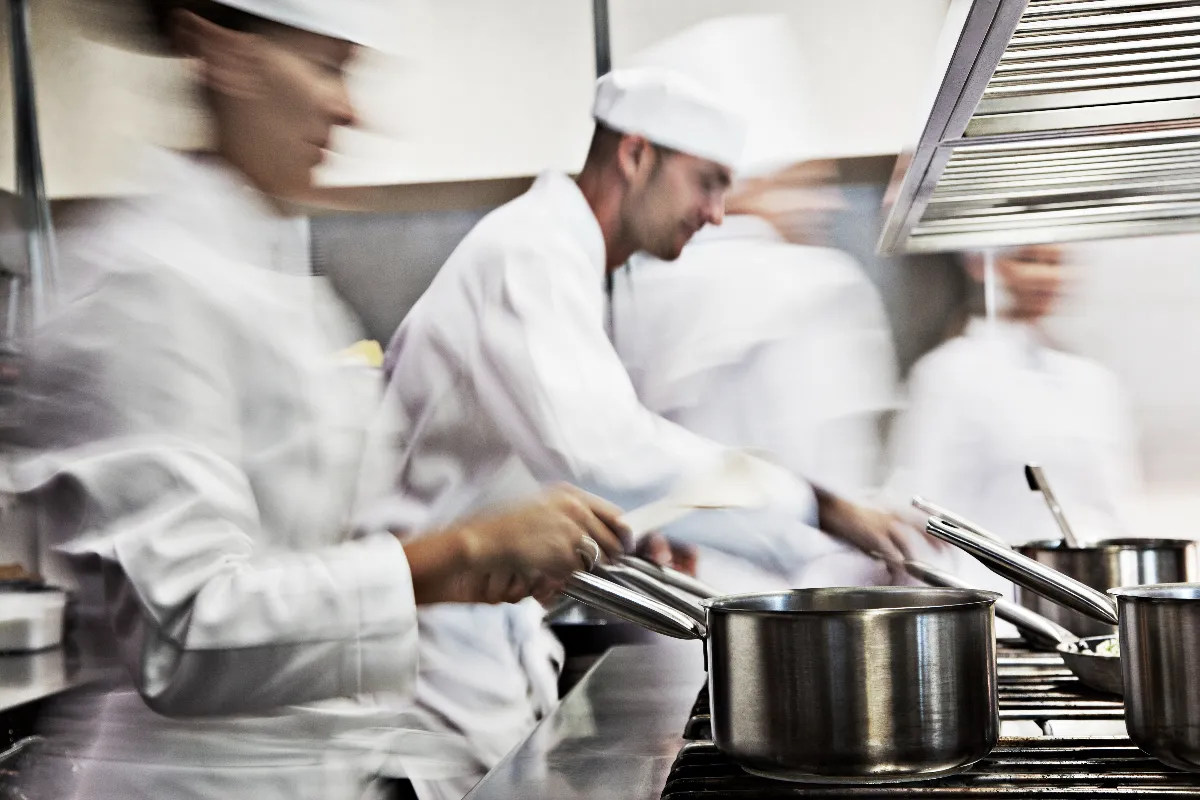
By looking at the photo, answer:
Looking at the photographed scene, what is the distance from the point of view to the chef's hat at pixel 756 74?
7.29ft

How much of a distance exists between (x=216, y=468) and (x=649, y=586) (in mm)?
520

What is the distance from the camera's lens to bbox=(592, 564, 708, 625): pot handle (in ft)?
3.87

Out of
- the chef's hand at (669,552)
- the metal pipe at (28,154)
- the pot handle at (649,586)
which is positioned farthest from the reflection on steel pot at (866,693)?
the chef's hand at (669,552)

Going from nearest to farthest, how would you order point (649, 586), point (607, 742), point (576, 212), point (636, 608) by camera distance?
point (636, 608)
point (607, 742)
point (649, 586)
point (576, 212)

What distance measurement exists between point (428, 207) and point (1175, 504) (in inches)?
59.3

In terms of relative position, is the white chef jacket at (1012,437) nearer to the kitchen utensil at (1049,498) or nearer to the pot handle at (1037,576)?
the kitchen utensil at (1049,498)

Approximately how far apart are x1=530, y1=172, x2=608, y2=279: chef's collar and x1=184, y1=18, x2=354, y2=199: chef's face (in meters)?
1.04

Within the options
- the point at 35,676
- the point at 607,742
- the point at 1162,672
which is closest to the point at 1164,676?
the point at 1162,672

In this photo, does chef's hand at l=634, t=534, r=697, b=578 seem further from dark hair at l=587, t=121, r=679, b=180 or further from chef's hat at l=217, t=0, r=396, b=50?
chef's hat at l=217, t=0, r=396, b=50

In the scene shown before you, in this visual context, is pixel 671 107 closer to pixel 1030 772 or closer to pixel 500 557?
pixel 500 557

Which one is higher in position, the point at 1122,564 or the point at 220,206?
the point at 220,206

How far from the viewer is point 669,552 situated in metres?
2.16

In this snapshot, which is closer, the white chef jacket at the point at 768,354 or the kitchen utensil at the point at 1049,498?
the kitchen utensil at the point at 1049,498

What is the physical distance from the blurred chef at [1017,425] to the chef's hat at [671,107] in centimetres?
52
